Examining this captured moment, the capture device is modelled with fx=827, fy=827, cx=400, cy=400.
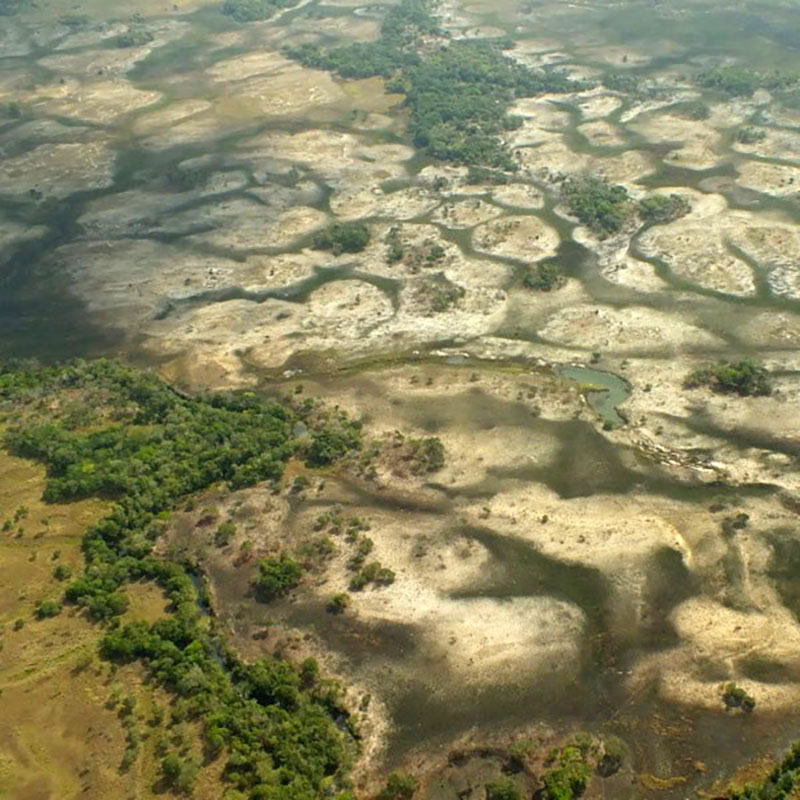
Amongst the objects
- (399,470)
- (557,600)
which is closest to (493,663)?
(557,600)

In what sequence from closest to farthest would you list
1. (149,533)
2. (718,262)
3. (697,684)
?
(697,684) < (149,533) < (718,262)

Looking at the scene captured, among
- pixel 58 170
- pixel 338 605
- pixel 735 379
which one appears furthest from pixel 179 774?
pixel 58 170

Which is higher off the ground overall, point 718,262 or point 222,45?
point 222,45

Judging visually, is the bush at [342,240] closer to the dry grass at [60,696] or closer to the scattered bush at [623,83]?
the dry grass at [60,696]

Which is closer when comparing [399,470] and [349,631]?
[349,631]

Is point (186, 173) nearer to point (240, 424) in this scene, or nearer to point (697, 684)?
point (240, 424)
